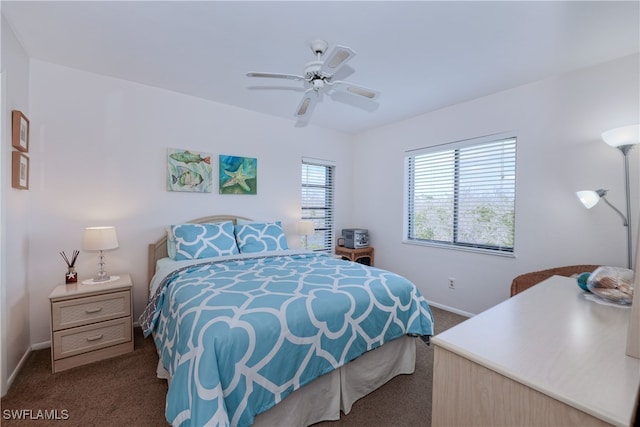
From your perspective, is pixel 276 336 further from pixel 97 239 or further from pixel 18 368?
pixel 18 368

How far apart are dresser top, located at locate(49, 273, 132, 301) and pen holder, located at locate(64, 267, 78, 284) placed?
6cm

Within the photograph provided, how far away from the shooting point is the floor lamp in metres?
1.97

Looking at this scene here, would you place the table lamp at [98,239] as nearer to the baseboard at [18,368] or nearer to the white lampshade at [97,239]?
the white lampshade at [97,239]

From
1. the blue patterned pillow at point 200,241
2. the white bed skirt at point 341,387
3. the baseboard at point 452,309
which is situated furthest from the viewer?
the baseboard at point 452,309

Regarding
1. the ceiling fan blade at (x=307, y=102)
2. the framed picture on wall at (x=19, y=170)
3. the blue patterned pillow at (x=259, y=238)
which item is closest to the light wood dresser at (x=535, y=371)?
the ceiling fan blade at (x=307, y=102)

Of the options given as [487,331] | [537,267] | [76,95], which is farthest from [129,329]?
[537,267]

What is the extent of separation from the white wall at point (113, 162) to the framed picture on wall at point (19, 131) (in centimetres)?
24

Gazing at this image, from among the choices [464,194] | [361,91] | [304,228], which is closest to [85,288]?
[304,228]

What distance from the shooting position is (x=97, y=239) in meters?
2.35

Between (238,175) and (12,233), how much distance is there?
2.03 metres

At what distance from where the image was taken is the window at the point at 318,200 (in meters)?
4.24

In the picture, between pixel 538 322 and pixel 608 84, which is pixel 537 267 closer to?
pixel 608 84

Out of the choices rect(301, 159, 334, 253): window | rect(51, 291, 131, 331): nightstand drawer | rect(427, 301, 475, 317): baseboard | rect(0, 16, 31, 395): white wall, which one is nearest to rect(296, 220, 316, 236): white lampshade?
rect(301, 159, 334, 253): window

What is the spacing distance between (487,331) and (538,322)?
0.27m
